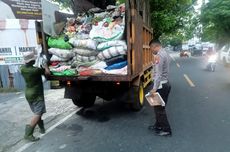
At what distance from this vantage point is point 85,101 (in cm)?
754

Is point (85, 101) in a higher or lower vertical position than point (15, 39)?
lower

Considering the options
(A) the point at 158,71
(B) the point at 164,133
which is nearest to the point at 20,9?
(A) the point at 158,71

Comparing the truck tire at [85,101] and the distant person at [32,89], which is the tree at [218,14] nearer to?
the truck tire at [85,101]

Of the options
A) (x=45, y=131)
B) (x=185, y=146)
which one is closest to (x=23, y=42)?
(x=45, y=131)

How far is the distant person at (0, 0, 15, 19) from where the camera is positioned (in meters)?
7.07

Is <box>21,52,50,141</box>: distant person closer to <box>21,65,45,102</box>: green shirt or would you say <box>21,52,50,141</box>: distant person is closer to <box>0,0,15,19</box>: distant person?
Answer: <box>21,65,45,102</box>: green shirt

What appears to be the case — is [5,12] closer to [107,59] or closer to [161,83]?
[107,59]

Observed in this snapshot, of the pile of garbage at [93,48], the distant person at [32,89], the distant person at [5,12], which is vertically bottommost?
the distant person at [32,89]

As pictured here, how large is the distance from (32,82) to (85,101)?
245cm

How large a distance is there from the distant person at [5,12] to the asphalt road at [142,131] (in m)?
3.03

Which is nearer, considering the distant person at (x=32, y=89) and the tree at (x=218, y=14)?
the distant person at (x=32, y=89)

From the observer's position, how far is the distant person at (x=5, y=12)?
7.07 m

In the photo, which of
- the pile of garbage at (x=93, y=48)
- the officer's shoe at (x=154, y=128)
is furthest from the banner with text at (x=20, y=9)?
the officer's shoe at (x=154, y=128)

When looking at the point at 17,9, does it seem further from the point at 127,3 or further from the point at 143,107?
the point at 143,107
